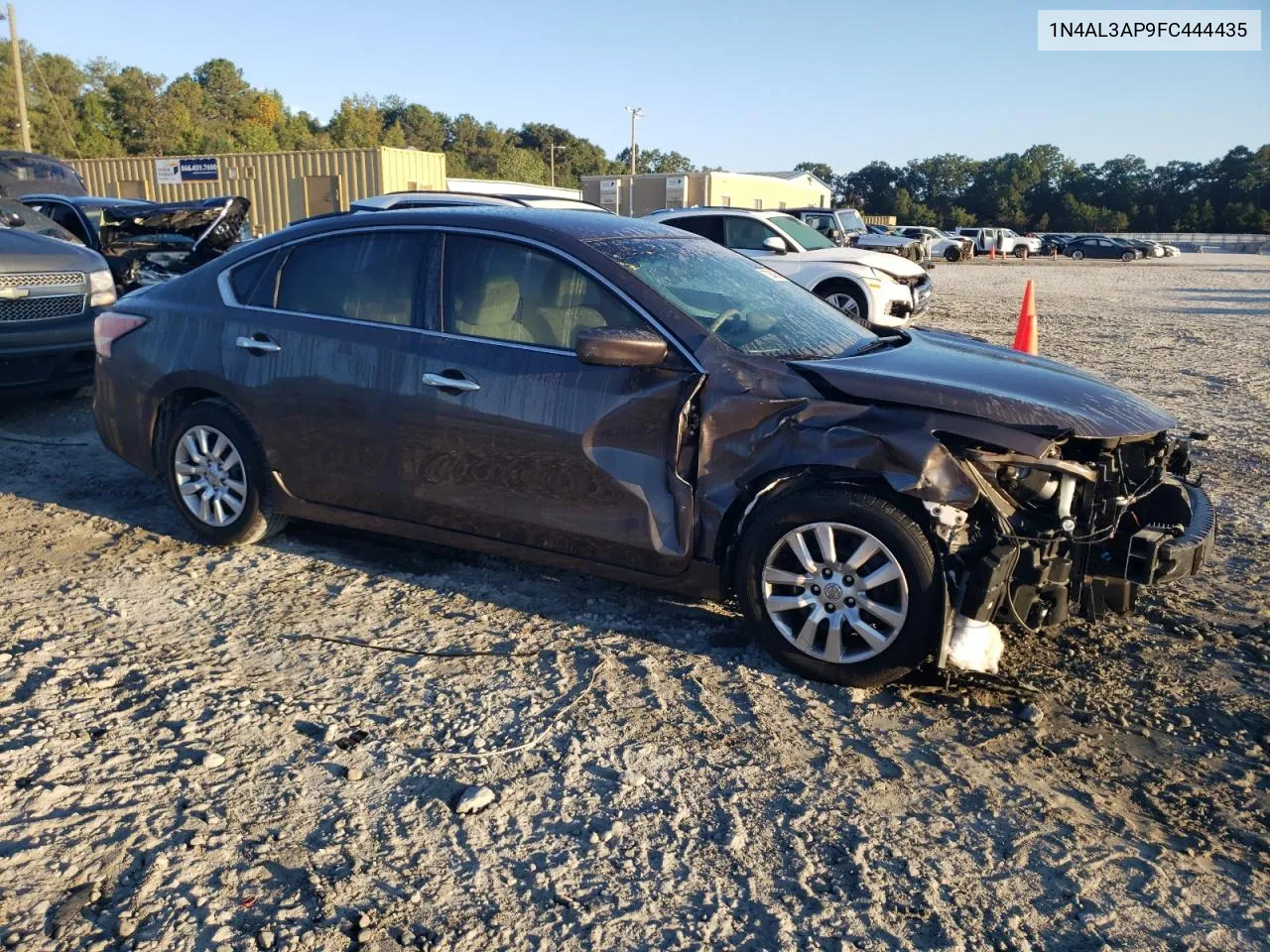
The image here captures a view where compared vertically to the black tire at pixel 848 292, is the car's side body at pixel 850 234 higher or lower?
higher

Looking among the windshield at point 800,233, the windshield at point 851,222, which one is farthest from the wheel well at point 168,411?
the windshield at point 851,222

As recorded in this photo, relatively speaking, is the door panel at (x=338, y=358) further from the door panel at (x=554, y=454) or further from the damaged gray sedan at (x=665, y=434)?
the door panel at (x=554, y=454)

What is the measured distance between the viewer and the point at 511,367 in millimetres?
4113

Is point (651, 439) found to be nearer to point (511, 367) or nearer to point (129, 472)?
point (511, 367)

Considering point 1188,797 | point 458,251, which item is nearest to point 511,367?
point 458,251

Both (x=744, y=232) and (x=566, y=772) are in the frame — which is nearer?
(x=566, y=772)

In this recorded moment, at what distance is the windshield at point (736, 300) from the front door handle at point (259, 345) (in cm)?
165

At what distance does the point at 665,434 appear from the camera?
3828 mm

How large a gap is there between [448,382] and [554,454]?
0.58m

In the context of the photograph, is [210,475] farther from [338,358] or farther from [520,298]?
[520,298]

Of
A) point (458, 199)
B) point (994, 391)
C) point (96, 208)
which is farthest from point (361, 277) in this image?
point (96, 208)

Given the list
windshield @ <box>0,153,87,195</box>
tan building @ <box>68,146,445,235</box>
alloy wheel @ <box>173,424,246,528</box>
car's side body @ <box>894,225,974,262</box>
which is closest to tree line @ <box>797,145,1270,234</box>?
car's side body @ <box>894,225,974,262</box>

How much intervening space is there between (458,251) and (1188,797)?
342cm

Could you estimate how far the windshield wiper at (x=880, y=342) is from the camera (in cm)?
427
